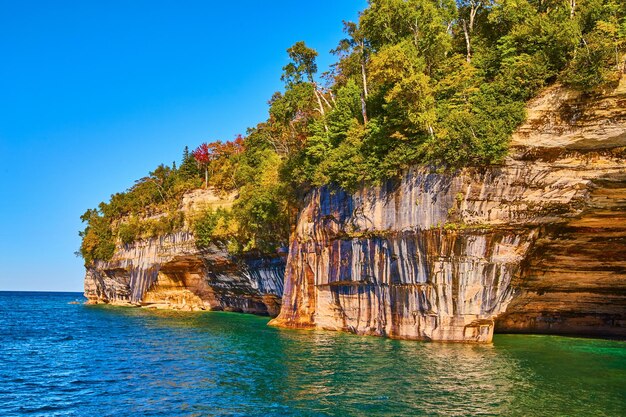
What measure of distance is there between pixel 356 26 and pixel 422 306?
18.9m

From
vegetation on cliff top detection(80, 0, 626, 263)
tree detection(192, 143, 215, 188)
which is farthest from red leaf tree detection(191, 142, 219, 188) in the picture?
vegetation on cliff top detection(80, 0, 626, 263)

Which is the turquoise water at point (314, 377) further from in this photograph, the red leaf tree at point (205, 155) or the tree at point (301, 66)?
the red leaf tree at point (205, 155)

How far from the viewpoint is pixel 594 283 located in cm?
2545

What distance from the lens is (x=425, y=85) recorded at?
24.0 metres

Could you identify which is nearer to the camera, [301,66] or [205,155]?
[301,66]

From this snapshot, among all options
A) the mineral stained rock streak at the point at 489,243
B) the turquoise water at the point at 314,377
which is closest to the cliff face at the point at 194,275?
the mineral stained rock streak at the point at 489,243

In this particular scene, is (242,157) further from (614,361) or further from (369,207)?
(614,361)

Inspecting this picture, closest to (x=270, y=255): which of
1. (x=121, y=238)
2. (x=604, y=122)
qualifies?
(x=604, y=122)

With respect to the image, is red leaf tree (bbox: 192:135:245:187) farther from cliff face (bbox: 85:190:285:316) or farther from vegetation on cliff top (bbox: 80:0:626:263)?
vegetation on cliff top (bbox: 80:0:626:263)

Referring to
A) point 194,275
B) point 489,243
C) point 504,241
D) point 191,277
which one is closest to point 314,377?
point 489,243

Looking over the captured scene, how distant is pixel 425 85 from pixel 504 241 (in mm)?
8688

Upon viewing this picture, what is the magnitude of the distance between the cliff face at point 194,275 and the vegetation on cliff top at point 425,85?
4.54 metres

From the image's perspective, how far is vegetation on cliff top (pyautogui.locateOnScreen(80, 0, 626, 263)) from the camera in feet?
72.8

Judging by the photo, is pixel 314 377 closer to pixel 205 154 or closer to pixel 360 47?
pixel 360 47
